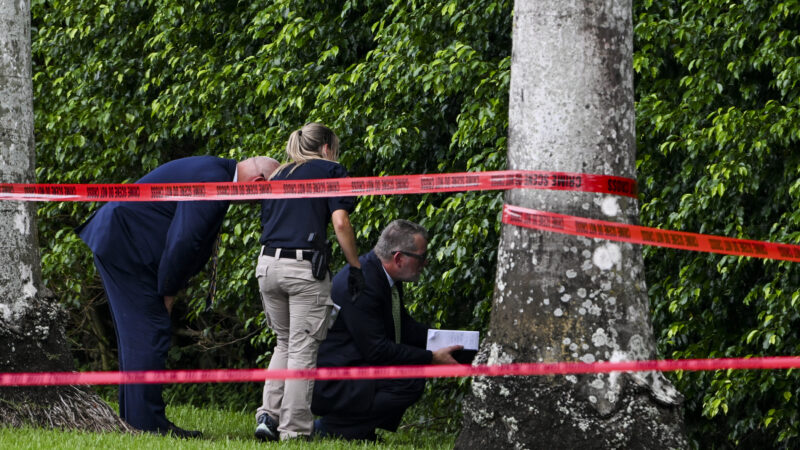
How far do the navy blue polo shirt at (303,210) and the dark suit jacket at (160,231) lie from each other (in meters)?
0.31

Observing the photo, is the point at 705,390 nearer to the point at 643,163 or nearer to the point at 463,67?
the point at 643,163

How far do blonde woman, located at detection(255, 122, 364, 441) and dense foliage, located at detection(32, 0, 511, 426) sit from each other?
1.23 metres

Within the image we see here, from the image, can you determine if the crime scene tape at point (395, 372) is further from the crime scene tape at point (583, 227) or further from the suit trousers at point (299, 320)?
the crime scene tape at point (583, 227)

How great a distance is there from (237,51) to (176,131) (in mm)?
918

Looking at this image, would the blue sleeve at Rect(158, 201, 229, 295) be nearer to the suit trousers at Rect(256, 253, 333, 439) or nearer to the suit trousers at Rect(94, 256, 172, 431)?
the suit trousers at Rect(94, 256, 172, 431)

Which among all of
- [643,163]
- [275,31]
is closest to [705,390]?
[643,163]

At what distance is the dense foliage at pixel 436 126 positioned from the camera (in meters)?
6.33

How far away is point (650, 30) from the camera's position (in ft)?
21.4

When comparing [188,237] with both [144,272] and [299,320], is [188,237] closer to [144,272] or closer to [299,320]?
[144,272]

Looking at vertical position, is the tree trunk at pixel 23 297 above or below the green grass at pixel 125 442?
above

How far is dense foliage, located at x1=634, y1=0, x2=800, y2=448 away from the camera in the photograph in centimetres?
614

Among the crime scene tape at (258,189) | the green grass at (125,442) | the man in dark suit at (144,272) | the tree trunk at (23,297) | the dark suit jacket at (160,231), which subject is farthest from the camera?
the man in dark suit at (144,272)

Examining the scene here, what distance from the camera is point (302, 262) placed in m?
6.08

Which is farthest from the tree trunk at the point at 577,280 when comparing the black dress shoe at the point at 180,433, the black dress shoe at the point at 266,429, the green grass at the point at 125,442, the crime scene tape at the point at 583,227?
the black dress shoe at the point at 180,433
